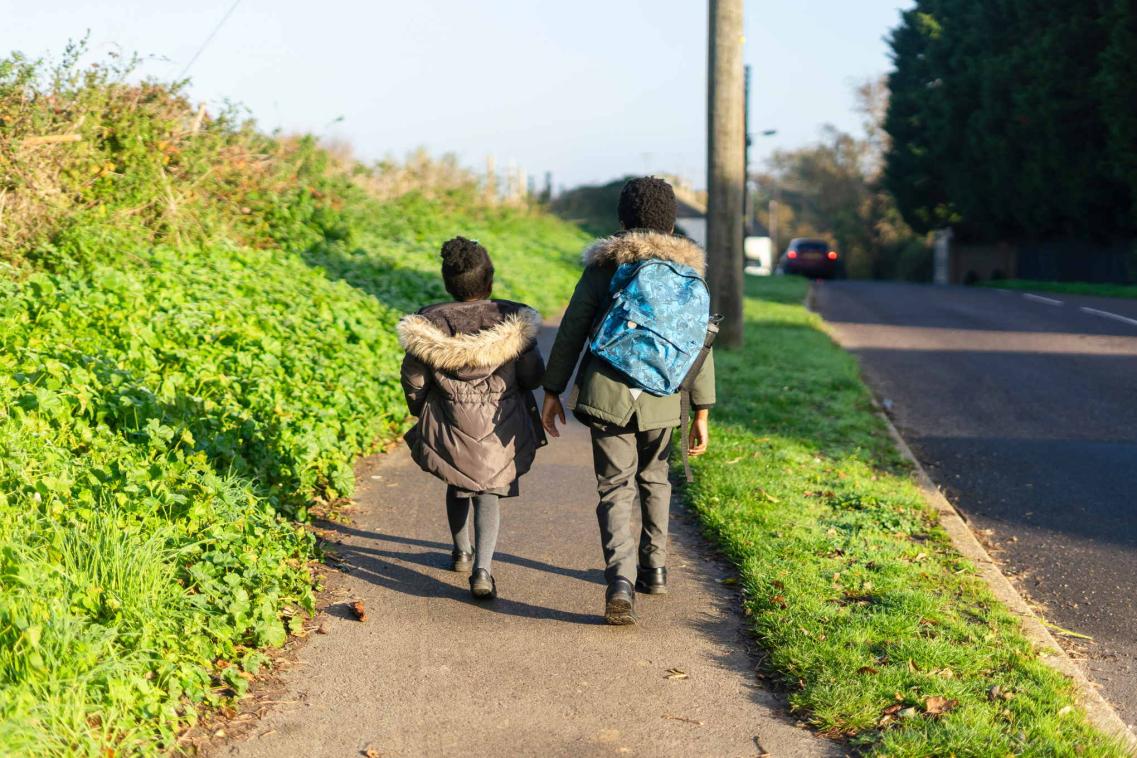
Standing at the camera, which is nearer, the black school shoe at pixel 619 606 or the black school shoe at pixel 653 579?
the black school shoe at pixel 619 606

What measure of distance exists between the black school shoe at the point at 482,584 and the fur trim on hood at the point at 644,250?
4.54ft

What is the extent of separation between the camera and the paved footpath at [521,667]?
3832 mm

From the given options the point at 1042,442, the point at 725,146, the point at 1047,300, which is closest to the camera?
the point at 1042,442

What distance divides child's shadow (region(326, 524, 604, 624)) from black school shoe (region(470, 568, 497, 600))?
0.06 meters

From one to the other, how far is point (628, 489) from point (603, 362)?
563mm

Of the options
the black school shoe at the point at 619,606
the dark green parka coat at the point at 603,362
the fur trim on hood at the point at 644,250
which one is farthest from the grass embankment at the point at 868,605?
the fur trim on hood at the point at 644,250

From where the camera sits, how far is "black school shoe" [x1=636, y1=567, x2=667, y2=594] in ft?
17.4

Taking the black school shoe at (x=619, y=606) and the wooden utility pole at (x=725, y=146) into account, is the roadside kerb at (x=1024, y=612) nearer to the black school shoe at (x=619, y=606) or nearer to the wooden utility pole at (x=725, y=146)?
the black school shoe at (x=619, y=606)

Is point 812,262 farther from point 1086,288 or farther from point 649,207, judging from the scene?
point 649,207

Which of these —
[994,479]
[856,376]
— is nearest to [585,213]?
[856,376]

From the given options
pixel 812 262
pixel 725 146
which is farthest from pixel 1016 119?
pixel 725 146

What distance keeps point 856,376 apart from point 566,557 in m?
7.15

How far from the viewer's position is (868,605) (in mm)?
5012

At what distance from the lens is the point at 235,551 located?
489cm
